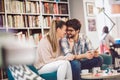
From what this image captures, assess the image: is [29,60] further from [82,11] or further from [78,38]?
[82,11]

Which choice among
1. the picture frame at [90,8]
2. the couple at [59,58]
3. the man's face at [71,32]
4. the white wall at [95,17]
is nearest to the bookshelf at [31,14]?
the white wall at [95,17]

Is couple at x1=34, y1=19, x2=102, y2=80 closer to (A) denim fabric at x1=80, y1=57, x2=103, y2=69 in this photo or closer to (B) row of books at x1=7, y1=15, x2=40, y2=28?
(A) denim fabric at x1=80, y1=57, x2=103, y2=69

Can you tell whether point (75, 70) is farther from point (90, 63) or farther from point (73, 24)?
point (73, 24)

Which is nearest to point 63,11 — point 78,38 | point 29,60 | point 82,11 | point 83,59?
point 82,11

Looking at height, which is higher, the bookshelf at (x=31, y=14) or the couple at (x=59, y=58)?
the bookshelf at (x=31, y=14)

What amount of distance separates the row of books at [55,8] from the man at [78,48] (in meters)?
1.20

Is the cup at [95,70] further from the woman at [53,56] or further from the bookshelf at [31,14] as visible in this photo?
the bookshelf at [31,14]

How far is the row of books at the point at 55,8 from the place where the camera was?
15.6 ft

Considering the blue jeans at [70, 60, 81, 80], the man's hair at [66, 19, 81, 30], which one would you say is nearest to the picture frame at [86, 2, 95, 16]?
the man's hair at [66, 19, 81, 30]

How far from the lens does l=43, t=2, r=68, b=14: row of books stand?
4.77 metres

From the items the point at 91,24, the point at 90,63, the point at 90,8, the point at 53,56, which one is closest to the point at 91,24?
the point at 91,24

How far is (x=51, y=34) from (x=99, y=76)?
0.77m

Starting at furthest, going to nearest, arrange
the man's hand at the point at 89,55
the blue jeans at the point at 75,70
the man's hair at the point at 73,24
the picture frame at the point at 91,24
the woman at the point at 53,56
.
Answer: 1. the picture frame at the point at 91,24
2. the man's hair at the point at 73,24
3. the man's hand at the point at 89,55
4. the blue jeans at the point at 75,70
5. the woman at the point at 53,56

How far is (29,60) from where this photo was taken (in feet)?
1.55
